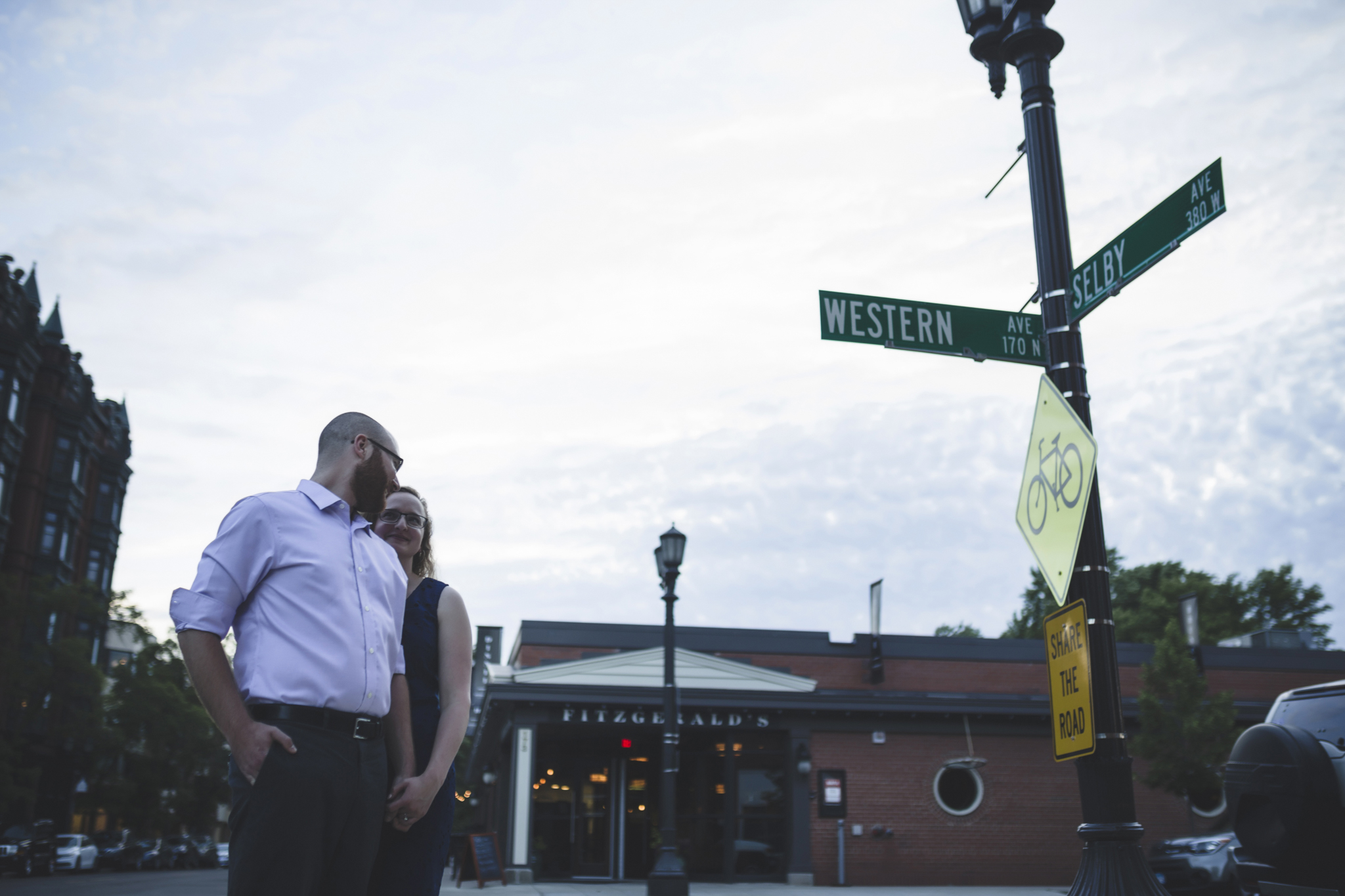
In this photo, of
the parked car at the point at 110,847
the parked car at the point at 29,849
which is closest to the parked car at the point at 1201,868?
the parked car at the point at 29,849

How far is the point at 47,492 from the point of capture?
46.1m

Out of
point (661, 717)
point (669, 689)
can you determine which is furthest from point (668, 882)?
point (661, 717)

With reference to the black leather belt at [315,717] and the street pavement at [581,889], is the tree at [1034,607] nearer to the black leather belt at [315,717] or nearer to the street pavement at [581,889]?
the street pavement at [581,889]

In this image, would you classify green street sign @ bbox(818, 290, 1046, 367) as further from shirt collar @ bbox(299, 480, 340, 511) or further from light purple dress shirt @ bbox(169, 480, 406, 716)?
light purple dress shirt @ bbox(169, 480, 406, 716)

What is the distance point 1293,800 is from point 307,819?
6039mm

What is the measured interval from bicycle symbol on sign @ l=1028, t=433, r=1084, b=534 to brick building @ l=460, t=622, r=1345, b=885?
18429mm

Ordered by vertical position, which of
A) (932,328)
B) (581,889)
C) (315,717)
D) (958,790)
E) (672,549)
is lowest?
(581,889)

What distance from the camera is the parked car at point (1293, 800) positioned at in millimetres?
6180

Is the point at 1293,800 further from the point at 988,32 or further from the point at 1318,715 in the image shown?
the point at 988,32

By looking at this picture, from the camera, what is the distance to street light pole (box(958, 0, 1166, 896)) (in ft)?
15.2

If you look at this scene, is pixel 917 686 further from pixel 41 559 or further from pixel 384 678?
pixel 41 559

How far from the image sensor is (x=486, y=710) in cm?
2580

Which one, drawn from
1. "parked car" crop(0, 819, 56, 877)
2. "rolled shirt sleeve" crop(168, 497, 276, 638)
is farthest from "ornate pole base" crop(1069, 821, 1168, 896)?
"parked car" crop(0, 819, 56, 877)

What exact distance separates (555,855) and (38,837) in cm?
1767
